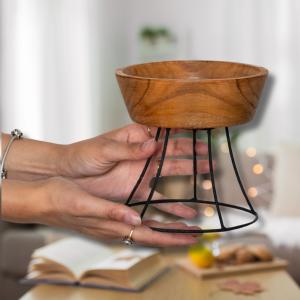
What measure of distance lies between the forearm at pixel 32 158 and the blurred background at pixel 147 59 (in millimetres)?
1850

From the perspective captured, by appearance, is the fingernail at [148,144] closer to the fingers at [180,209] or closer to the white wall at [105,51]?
the fingers at [180,209]

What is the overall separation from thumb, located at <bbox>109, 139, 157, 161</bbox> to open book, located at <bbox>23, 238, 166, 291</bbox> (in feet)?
3.22

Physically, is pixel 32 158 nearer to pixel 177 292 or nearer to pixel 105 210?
pixel 105 210

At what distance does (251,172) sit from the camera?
3574mm

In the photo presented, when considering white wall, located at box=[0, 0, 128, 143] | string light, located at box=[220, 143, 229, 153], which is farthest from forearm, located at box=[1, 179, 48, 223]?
string light, located at box=[220, 143, 229, 153]

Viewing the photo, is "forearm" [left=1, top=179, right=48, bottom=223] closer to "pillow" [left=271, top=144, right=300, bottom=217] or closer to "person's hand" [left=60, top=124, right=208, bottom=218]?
"person's hand" [left=60, top=124, right=208, bottom=218]

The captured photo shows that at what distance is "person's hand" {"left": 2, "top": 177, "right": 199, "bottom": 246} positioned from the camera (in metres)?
0.92

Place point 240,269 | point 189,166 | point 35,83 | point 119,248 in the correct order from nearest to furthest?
point 189,166 < point 240,269 < point 119,248 < point 35,83

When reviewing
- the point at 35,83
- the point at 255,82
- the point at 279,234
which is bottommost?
the point at 279,234

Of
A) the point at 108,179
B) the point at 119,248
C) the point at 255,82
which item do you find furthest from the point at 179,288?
the point at 255,82

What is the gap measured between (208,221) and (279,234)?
34cm

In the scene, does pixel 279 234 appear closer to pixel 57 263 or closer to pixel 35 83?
pixel 57 263

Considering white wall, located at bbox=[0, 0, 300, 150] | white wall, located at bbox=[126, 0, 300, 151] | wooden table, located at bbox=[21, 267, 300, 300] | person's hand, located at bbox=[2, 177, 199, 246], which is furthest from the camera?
white wall, located at bbox=[126, 0, 300, 151]

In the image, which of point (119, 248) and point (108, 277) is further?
point (119, 248)
